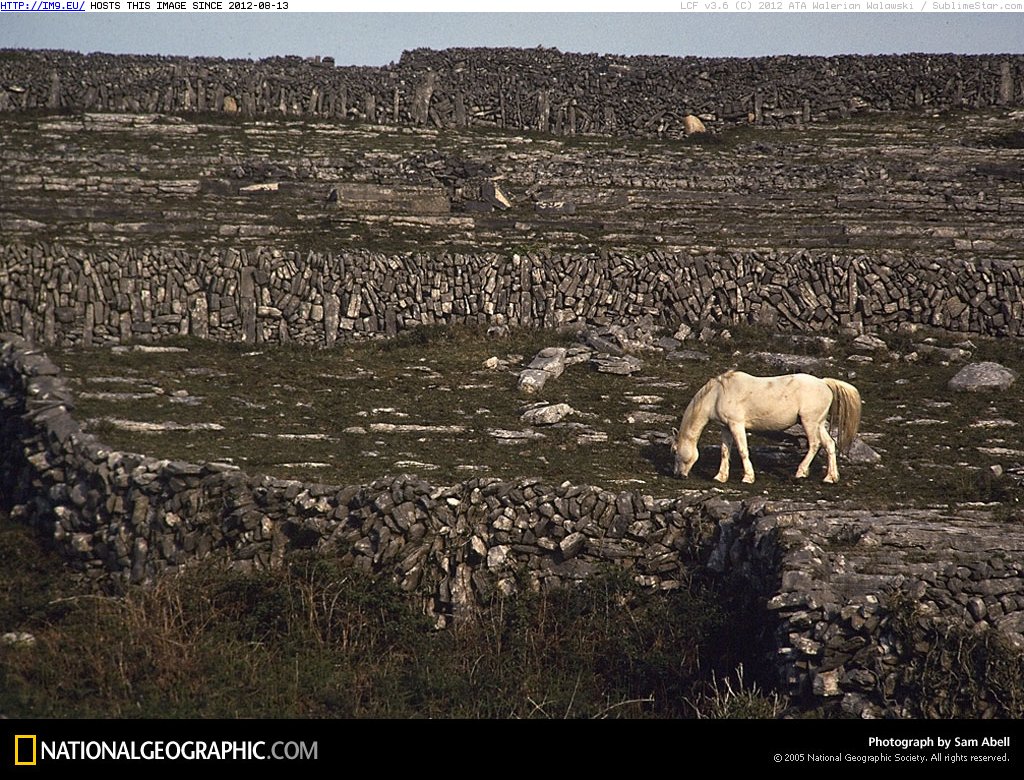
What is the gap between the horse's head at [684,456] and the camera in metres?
17.9

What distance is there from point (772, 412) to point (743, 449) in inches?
26.2

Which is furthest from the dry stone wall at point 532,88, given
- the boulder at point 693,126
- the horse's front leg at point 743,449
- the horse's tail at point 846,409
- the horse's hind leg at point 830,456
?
the horse's hind leg at point 830,456

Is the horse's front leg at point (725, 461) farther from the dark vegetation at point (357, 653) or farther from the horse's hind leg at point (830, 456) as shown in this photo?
the dark vegetation at point (357, 653)

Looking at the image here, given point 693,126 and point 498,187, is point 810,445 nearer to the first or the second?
point 498,187

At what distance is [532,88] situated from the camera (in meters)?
46.9

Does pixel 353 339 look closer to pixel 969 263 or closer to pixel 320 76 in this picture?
pixel 969 263

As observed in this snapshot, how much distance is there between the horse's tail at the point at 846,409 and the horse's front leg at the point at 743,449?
1299 millimetres

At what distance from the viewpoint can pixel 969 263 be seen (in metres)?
28.2

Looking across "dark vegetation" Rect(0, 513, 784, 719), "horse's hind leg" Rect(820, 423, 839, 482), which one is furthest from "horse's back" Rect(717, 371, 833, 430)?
"dark vegetation" Rect(0, 513, 784, 719)

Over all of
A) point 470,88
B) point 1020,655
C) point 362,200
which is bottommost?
point 1020,655

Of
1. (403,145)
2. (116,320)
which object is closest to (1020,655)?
(116,320)

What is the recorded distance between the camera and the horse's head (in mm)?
17906

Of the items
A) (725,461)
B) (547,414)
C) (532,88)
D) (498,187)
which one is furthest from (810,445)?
(532,88)

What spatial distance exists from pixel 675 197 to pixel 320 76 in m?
16.6
